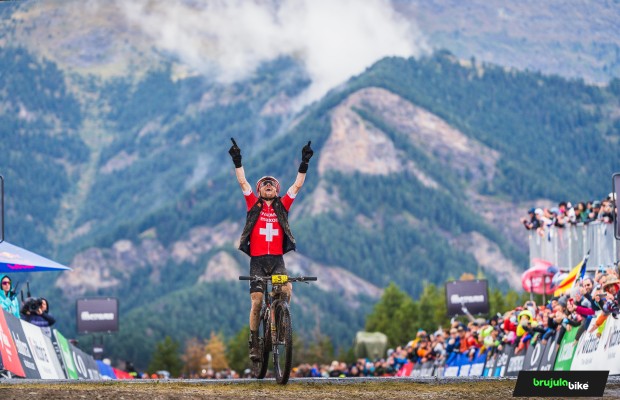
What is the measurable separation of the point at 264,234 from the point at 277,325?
1.15m

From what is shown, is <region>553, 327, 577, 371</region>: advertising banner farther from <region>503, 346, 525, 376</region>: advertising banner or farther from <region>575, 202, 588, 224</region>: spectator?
<region>575, 202, 588, 224</region>: spectator

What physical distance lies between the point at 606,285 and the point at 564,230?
1670cm

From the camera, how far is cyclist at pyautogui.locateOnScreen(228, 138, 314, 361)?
18.0 m

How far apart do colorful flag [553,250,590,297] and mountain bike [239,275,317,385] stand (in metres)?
16.7

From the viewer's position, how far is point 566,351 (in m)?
24.8

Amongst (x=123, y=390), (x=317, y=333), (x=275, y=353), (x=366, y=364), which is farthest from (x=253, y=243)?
(x=317, y=333)

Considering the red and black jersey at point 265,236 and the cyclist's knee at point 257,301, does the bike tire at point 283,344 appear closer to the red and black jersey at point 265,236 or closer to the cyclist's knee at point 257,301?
the cyclist's knee at point 257,301

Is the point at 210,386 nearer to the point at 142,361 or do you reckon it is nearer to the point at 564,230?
the point at 564,230

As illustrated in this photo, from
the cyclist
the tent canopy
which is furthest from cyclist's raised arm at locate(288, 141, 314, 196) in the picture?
the tent canopy

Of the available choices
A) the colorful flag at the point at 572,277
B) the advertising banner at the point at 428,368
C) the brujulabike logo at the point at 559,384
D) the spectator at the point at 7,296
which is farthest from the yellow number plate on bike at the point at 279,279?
the advertising banner at the point at 428,368

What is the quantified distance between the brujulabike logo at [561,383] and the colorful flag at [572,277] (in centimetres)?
1933

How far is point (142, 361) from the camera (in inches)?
6639

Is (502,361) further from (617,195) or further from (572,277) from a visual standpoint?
(617,195)

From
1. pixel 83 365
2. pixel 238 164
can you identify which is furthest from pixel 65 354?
pixel 238 164
